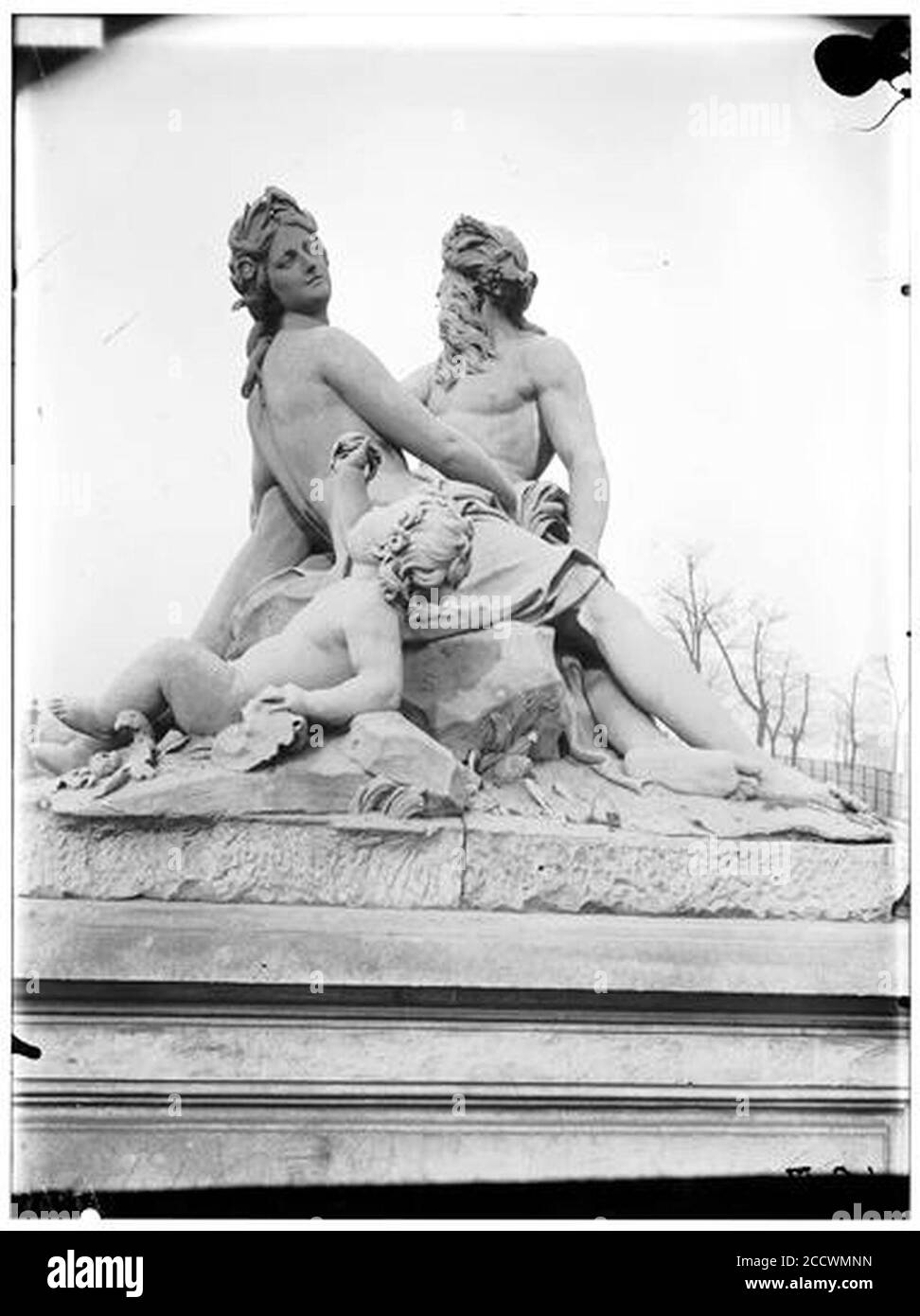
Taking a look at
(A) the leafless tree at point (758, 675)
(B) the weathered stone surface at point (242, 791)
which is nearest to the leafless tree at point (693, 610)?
(A) the leafless tree at point (758, 675)

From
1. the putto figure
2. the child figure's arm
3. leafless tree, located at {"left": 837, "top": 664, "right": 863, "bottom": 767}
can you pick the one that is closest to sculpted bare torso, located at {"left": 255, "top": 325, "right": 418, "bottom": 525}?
the putto figure

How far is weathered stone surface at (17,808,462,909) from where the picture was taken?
12.9 ft

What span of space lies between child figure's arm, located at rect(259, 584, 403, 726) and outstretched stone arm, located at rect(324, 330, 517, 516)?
303mm

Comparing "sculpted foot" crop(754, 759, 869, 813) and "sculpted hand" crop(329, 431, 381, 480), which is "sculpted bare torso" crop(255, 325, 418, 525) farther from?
"sculpted foot" crop(754, 759, 869, 813)

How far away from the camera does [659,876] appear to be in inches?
156

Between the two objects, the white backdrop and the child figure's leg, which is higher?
the white backdrop

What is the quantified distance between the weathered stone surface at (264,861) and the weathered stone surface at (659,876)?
74 mm

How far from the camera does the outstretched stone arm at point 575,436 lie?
410 centimetres

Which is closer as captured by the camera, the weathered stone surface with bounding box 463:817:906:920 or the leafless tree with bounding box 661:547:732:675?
the weathered stone surface with bounding box 463:817:906:920

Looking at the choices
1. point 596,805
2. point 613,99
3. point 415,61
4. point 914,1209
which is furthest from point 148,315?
point 914,1209

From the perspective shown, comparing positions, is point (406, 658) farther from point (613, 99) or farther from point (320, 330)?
point (613, 99)

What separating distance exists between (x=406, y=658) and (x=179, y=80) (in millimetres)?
1190

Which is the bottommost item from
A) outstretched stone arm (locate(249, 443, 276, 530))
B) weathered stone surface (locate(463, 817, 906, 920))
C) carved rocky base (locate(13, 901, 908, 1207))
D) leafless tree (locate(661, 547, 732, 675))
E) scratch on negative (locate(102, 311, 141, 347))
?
carved rocky base (locate(13, 901, 908, 1207))

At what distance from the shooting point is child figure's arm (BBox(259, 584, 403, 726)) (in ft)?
12.8
